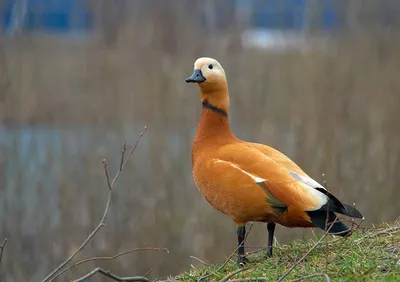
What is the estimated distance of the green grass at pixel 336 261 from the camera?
2.79 m

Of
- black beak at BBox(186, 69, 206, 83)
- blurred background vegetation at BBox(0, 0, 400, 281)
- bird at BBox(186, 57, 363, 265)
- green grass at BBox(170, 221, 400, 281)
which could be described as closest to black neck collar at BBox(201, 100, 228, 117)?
bird at BBox(186, 57, 363, 265)

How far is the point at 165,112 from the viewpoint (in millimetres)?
6523

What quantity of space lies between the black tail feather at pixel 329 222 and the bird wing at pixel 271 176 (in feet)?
0.15

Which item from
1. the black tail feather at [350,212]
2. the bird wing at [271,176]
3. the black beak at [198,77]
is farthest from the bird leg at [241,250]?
the black beak at [198,77]

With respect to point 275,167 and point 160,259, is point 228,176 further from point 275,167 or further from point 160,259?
point 160,259

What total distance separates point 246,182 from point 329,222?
0.36 meters

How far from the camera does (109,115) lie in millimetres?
6484

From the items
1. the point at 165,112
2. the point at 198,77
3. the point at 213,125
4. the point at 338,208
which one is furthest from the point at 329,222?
the point at 165,112

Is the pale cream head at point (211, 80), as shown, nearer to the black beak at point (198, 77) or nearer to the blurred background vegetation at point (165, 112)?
the black beak at point (198, 77)

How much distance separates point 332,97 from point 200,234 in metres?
1.61

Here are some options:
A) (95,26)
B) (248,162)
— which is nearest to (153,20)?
(95,26)

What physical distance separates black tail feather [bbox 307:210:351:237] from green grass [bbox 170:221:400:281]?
0.05 metres

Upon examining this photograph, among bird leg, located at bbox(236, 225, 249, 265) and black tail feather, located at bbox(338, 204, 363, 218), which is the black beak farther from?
black tail feather, located at bbox(338, 204, 363, 218)

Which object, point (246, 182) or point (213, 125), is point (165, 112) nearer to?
point (213, 125)
